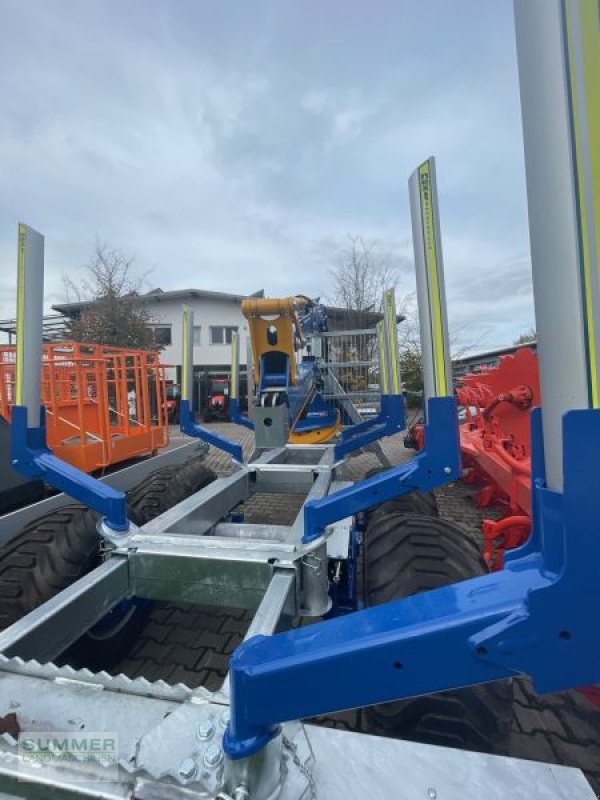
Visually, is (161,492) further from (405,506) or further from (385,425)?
(385,425)

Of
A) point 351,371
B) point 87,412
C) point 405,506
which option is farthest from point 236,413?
point 351,371

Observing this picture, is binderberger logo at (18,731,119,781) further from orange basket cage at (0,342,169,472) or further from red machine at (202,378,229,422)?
red machine at (202,378,229,422)

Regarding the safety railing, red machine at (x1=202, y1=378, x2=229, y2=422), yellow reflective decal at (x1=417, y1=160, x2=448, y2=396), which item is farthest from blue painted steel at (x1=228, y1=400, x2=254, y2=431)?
red machine at (x1=202, y1=378, x2=229, y2=422)

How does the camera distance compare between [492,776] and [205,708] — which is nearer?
[492,776]

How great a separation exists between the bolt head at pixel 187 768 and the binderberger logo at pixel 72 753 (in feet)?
0.49

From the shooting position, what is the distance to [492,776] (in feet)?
3.05

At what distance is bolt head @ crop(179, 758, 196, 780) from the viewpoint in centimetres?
92

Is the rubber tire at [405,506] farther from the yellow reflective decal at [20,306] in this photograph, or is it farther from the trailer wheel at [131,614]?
the yellow reflective decal at [20,306]

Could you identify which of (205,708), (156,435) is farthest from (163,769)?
(156,435)

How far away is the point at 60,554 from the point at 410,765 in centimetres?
207

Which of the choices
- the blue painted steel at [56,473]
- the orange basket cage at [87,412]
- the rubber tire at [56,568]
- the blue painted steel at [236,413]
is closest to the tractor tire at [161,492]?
the orange basket cage at [87,412]

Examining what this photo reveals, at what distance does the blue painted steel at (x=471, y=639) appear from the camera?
0.85m

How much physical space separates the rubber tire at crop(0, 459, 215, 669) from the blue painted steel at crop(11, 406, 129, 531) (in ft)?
0.74

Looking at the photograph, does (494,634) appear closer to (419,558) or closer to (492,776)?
(492,776)
